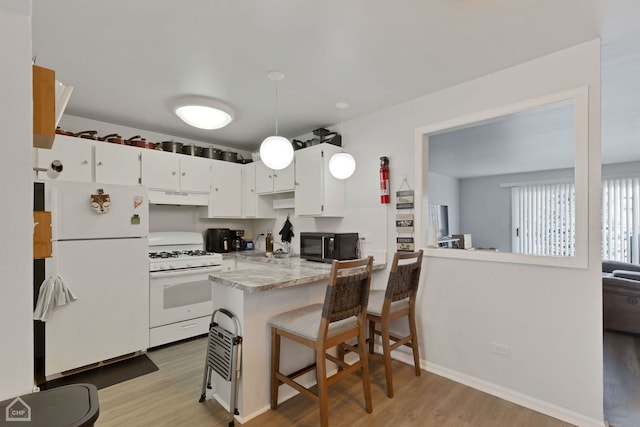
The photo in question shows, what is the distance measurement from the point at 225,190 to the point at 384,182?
2.21 m

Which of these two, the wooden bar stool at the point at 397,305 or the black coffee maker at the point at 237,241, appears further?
the black coffee maker at the point at 237,241

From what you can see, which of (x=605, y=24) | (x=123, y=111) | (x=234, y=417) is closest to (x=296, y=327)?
(x=234, y=417)

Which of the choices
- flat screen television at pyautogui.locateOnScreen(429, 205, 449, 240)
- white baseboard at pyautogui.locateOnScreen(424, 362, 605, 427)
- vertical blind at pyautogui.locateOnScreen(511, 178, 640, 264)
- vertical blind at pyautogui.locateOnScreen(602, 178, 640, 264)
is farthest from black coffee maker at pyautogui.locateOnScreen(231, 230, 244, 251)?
vertical blind at pyautogui.locateOnScreen(602, 178, 640, 264)

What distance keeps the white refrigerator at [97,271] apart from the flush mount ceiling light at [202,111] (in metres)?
0.86

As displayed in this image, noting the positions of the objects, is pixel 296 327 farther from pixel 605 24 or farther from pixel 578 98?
pixel 605 24

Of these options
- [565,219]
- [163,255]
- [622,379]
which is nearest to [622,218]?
[565,219]

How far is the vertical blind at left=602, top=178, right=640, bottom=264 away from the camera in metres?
5.41

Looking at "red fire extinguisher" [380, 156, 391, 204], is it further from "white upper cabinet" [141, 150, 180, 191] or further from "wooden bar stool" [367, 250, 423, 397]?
"white upper cabinet" [141, 150, 180, 191]

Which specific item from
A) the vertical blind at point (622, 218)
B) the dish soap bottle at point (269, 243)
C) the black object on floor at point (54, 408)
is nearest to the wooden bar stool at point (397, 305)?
the black object on floor at point (54, 408)

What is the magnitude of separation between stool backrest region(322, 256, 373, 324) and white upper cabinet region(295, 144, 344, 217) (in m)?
1.41

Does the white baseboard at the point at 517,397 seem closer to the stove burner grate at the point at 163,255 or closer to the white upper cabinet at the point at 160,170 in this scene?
the stove burner grate at the point at 163,255

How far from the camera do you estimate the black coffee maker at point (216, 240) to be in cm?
414

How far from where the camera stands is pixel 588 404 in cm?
192

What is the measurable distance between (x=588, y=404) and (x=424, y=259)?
1.36 m
